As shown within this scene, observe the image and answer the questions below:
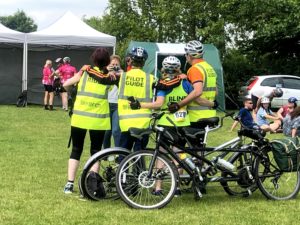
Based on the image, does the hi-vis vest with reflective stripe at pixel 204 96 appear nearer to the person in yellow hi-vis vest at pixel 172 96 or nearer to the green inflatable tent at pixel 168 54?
the person in yellow hi-vis vest at pixel 172 96

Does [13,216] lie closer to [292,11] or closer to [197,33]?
[292,11]

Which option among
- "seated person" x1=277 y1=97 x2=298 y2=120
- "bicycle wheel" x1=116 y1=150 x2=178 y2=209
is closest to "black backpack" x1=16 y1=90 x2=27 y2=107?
"seated person" x1=277 y1=97 x2=298 y2=120

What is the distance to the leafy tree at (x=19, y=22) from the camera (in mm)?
107438

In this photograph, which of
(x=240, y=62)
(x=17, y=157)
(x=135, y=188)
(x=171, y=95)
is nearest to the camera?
(x=135, y=188)

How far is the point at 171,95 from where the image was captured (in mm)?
6191

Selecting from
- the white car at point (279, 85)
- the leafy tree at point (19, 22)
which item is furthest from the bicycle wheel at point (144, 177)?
the leafy tree at point (19, 22)

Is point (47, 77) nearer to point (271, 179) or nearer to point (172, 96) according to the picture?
point (172, 96)

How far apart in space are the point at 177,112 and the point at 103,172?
1028 millimetres

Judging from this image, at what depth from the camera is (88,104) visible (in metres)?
6.18

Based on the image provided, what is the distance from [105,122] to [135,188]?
0.91 m

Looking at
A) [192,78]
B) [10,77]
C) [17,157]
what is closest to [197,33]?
[10,77]

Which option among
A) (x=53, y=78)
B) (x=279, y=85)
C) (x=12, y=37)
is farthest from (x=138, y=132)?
(x=279, y=85)

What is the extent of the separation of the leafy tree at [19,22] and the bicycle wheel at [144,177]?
10485 cm

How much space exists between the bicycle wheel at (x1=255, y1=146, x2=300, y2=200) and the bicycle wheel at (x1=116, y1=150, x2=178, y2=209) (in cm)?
110
